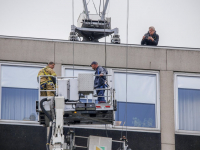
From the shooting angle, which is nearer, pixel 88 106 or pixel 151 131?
pixel 88 106

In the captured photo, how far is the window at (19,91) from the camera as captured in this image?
84.2 feet

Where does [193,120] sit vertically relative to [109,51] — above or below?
below

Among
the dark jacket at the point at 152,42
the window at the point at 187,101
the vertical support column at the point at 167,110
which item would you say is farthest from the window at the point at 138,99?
the dark jacket at the point at 152,42

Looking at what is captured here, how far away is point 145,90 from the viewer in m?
26.6

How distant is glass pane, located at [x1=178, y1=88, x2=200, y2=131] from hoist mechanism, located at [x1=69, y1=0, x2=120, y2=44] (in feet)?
12.4

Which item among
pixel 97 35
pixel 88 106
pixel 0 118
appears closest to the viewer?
pixel 88 106

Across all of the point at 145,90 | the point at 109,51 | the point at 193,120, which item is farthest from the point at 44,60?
the point at 193,120

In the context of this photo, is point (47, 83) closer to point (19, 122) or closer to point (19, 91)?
point (19, 122)

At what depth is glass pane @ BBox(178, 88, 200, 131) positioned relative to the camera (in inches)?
1048

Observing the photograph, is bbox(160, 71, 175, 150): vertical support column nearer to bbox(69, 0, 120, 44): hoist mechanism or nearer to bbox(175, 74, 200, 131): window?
bbox(175, 74, 200, 131): window

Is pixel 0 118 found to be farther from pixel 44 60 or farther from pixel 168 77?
pixel 168 77

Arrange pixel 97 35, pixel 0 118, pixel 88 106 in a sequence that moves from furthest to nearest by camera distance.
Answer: pixel 97 35, pixel 0 118, pixel 88 106

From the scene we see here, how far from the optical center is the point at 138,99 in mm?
26578

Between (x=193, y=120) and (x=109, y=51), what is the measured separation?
190 inches
